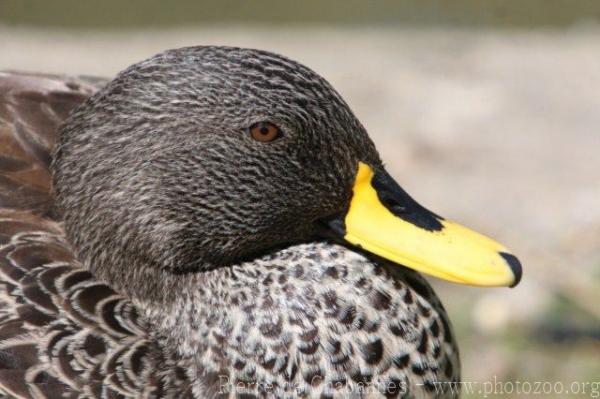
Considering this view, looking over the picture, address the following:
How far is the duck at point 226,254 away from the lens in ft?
9.32

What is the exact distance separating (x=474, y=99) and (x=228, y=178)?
3.21 m

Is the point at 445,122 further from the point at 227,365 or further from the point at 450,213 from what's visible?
the point at 227,365

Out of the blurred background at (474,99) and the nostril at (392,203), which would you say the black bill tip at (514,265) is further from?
the blurred background at (474,99)

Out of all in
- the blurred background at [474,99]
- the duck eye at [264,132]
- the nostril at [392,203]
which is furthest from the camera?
the blurred background at [474,99]

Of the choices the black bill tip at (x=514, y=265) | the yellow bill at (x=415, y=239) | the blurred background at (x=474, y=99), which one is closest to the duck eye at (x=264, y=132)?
the yellow bill at (x=415, y=239)

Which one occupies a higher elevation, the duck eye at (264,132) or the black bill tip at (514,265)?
the duck eye at (264,132)

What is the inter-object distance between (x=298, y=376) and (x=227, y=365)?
0.17 metres

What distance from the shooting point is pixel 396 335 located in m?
2.96

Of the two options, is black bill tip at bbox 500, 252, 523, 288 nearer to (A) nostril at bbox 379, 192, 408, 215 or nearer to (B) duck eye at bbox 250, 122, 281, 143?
(A) nostril at bbox 379, 192, 408, 215

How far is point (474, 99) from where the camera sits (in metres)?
5.92

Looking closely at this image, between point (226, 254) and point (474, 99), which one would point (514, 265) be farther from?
point (474, 99)

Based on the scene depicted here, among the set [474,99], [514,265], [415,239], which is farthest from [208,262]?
[474,99]

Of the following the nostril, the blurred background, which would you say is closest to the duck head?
the nostril

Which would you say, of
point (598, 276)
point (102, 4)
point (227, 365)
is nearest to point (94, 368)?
point (227, 365)
